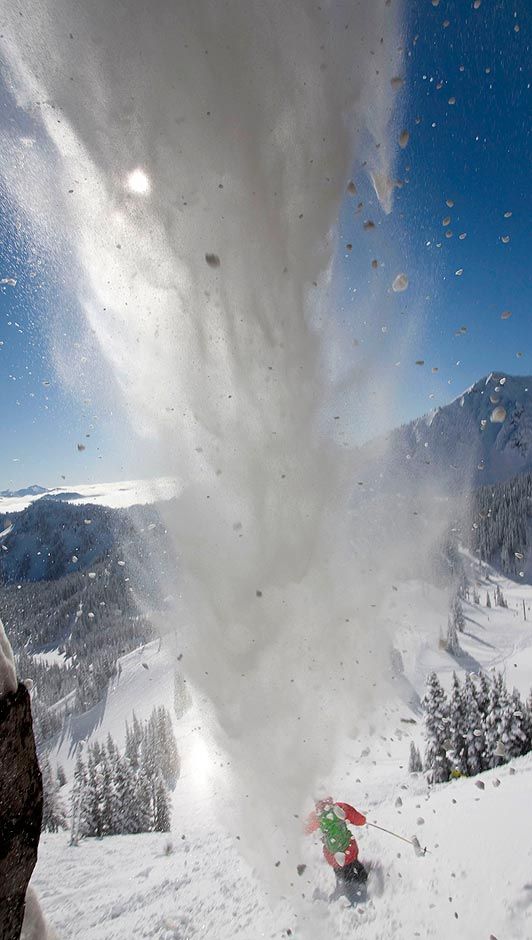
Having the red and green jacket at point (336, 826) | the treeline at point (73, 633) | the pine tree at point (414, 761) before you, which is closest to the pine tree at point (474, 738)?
the pine tree at point (414, 761)

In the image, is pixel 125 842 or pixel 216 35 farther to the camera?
pixel 125 842

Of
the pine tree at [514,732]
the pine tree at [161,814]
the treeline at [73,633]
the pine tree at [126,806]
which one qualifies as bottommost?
the pine tree at [514,732]

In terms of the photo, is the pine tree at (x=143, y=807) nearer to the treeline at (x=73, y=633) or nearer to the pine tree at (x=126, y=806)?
the pine tree at (x=126, y=806)

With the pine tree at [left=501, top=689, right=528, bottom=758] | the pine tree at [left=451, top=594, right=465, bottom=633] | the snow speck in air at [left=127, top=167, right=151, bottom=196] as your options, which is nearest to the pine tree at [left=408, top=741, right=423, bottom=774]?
the pine tree at [left=501, top=689, right=528, bottom=758]

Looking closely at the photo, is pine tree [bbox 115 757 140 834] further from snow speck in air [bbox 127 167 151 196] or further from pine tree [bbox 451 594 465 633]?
pine tree [bbox 451 594 465 633]

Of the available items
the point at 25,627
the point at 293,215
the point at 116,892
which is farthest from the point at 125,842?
the point at 25,627

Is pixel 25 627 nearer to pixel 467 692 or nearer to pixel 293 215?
pixel 467 692

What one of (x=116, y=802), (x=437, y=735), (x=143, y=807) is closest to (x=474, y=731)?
(x=437, y=735)
